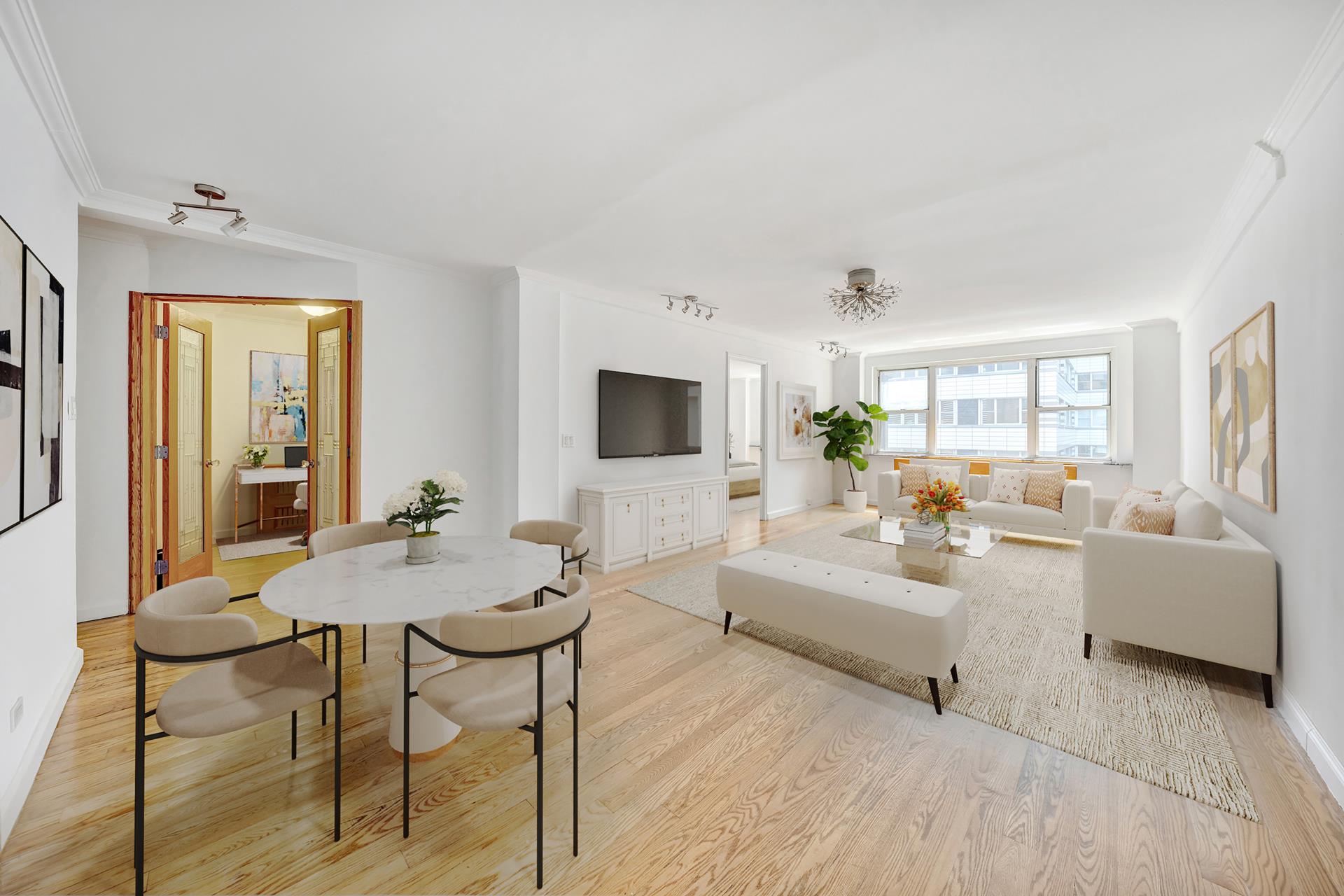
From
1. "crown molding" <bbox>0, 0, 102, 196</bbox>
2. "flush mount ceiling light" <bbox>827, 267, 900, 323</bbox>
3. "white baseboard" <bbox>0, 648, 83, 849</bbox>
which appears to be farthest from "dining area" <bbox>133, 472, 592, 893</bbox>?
"flush mount ceiling light" <bbox>827, 267, 900, 323</bbox>

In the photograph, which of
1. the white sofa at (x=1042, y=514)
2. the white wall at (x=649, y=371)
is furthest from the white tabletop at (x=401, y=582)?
the white sofa at (x=1042, y=514)

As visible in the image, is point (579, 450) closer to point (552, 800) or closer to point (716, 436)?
point (716, 436)

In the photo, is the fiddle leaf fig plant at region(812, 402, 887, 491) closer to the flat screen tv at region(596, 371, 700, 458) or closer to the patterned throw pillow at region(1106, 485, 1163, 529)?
the flat screen tv at region(596, 371, 700, 458)

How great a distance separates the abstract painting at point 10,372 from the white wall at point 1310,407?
14.2ft

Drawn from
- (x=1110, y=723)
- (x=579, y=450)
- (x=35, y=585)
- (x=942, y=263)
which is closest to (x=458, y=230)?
(x=579, y=450)

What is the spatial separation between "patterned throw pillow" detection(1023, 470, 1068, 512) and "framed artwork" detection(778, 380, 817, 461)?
2810 millimetres

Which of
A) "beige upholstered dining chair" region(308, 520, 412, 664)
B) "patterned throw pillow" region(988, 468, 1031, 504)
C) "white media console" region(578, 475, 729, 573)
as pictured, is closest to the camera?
"beige upholstered dining chair" region(308, 520, 412, 664)

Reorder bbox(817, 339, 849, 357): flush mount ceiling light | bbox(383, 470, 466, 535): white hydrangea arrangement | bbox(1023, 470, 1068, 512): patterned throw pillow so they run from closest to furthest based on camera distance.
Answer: bbox(383, 470, 466, 535): white hydrangea arrangement < bbox(1023, 470, 1068, 512): patterned throw pillow < bbox(817, 339, 849, 357): flush mount ceiling light

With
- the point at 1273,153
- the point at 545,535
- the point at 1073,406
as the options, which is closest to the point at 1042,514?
the point at 1073,406

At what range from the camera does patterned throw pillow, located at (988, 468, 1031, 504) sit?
580cm

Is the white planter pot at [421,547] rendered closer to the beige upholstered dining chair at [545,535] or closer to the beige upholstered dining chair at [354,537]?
the beige upholstered dining chair at [354,537]

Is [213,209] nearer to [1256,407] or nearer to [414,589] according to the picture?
[414,589]

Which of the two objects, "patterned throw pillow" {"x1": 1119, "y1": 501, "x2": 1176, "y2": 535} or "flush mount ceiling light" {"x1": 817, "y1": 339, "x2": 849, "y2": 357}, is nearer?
"patterned throw pillow" {"x1": 1119, "y1": 501, "x2": 1176, "y2": 535}

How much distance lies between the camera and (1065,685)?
2.56 m
